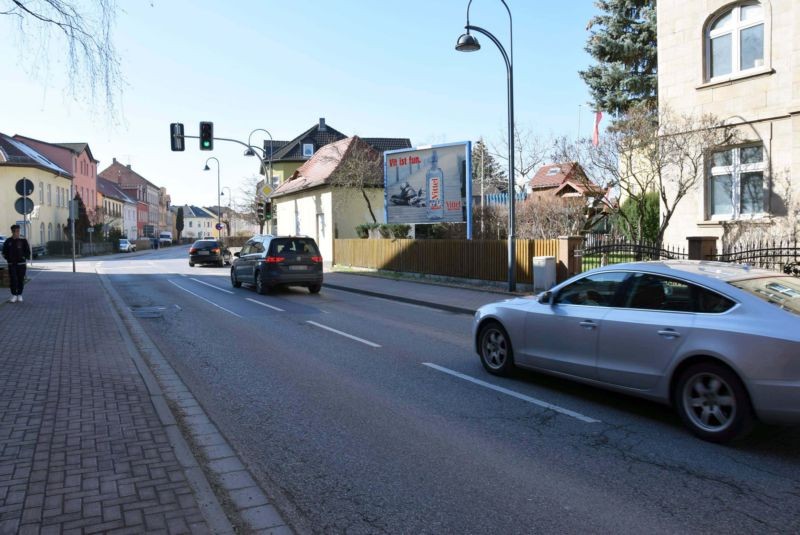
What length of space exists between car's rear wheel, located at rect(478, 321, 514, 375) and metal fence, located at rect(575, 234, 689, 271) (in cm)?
881

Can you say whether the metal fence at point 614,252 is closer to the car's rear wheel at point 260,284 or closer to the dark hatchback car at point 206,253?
the car's rear wheel at point 260,284

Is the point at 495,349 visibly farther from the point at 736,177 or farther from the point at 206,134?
the point at 206,134

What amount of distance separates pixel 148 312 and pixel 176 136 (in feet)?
46.6

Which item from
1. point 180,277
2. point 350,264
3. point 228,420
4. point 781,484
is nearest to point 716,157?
point 781,484

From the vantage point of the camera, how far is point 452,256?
20.4 m

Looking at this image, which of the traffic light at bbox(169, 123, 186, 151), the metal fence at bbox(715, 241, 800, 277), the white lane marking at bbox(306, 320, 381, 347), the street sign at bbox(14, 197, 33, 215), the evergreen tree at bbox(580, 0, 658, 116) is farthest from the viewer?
the evergreen tree at bbox(580, 0, 658, 116)

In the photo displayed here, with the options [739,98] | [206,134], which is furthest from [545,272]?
[206,134]

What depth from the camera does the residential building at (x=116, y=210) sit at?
8019 cm

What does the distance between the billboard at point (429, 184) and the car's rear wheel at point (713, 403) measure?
1636 cm

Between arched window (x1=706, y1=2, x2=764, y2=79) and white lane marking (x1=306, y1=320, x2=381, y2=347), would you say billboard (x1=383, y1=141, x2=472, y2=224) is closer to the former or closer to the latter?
arched window (x1=706, y1=2, x2=764, y2=79)

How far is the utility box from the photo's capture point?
15.4m


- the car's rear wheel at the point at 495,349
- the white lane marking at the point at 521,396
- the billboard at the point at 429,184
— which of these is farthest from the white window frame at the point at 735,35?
the white lane marking at the point at 521,396

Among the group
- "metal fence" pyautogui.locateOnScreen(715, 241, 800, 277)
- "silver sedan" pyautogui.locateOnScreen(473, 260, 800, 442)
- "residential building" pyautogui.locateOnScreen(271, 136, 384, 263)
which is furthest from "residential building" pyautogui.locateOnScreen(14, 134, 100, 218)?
"silver sedan" pyautogui.locateOnScreen(473, 260, 800, 442)

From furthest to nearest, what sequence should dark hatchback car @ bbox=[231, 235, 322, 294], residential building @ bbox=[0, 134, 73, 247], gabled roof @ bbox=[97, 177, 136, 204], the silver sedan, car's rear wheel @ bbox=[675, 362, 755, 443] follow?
gabled roof @ bbox=[97, 177, 136, 204], residential building @ bbox=[0, 134, 73, 247], dark hatchback car @ bbox=[231, 235, 322, 294], car's rear wheel @ bbox=[675, 362, 755, 443], the silver sedan
